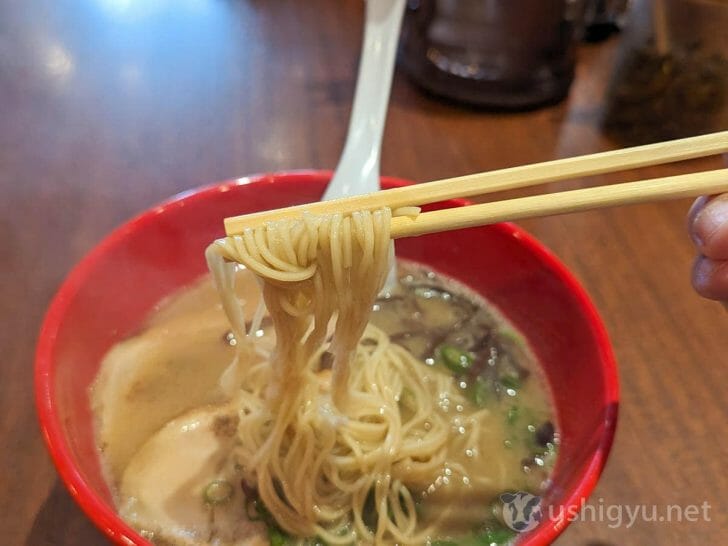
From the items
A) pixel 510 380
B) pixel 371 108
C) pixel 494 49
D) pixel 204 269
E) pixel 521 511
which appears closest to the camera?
pixel 521 511

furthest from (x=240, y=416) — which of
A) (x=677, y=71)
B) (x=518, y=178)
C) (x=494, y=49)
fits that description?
(x=677, y=71)

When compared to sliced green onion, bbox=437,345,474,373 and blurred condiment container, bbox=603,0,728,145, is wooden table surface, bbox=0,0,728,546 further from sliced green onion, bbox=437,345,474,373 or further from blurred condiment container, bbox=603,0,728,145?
sliced green onion, bbox=437,345,474,373

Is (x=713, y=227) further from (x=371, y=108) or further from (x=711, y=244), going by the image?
(x=371, y=108)

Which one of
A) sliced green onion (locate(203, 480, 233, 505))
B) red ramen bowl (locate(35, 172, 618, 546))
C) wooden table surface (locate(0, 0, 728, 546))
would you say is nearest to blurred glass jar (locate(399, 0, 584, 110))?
wooden table surface (locate(0, 0, 728, 546))

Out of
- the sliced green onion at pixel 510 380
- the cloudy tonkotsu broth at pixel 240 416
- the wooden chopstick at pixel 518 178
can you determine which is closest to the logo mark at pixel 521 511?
the cloudy tonkotsu broth at pixel 240 416

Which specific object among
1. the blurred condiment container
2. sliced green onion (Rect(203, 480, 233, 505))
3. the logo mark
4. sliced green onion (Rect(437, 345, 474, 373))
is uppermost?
the blurred condiment container

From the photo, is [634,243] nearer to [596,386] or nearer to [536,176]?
[596,386]

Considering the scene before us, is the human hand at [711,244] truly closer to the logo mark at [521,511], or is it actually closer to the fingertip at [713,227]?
the fingertip at [713,227]

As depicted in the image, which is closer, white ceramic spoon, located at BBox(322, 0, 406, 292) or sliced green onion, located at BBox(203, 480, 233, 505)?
sliced green onion, located at BBox(203, 480, 233, 505)
